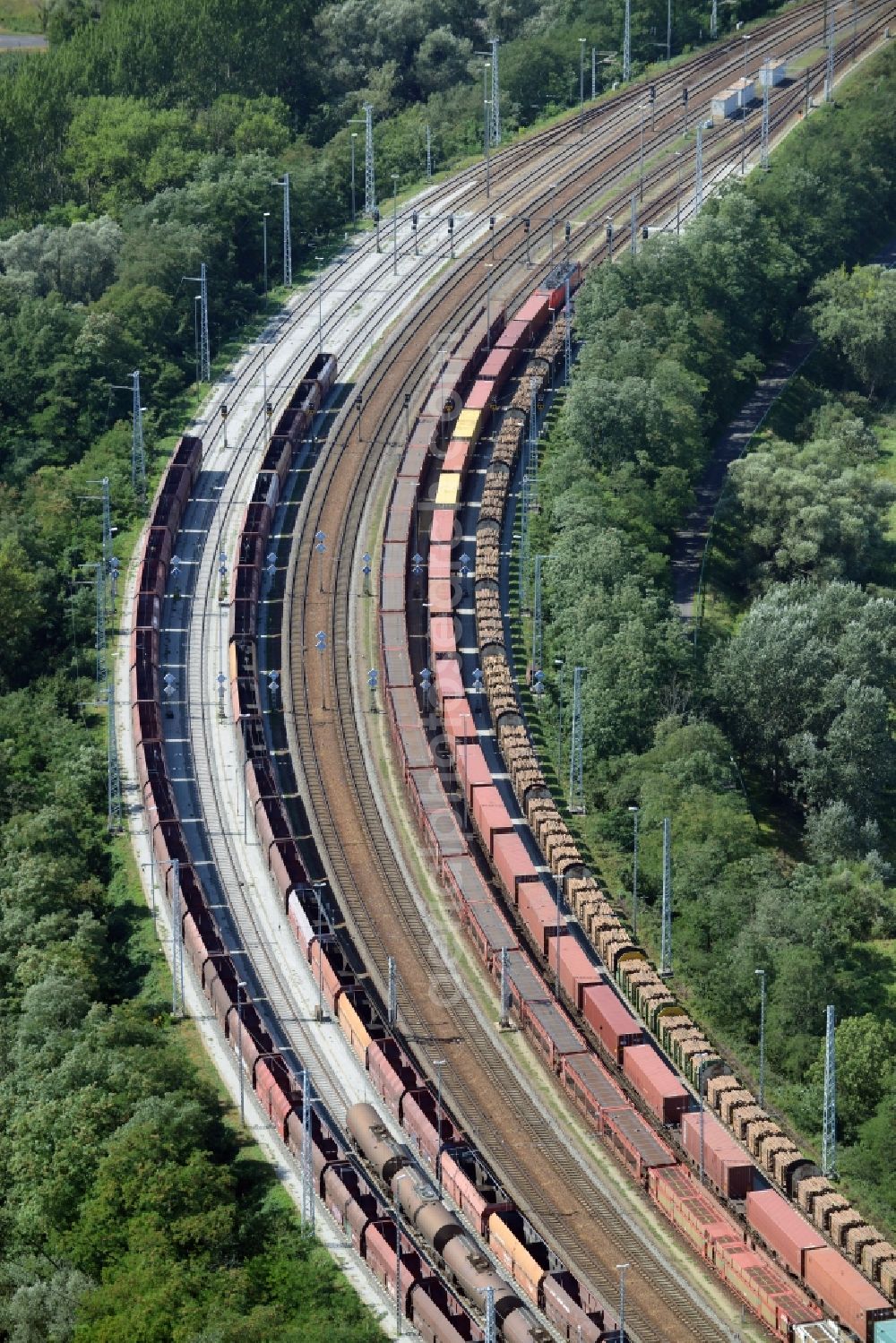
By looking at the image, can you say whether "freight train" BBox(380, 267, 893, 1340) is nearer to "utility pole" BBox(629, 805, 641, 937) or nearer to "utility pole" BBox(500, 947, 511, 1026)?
"utility pole" BBox(500, 947, 511, 1026)

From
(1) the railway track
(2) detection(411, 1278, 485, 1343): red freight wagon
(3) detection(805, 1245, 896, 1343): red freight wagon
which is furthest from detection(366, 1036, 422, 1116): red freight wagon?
(3) detection(805, 1245, 896, 1343): red freight wagon

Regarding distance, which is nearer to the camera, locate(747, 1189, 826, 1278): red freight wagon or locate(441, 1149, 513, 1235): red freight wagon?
locate(747, 1189, 826, 1278): red freight wagon

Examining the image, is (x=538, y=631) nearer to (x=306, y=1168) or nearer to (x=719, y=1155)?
(x=719, y=1155)

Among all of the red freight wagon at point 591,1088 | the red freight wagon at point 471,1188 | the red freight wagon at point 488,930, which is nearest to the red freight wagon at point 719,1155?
the red freight wagon at point 591,1088

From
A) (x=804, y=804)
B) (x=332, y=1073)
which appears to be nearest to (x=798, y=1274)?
(x=332, y=1073)

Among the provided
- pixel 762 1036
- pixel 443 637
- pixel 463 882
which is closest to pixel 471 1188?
pixel 762 1036

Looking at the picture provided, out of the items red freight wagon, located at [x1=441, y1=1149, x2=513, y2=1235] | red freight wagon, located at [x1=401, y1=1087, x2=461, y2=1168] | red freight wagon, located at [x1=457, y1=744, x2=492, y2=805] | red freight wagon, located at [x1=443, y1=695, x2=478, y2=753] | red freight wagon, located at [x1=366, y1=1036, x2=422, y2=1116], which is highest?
red freight wagon, located at [x1=443, y1=695, x2=478, y2=753]

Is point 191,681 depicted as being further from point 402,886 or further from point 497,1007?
point 497,1007

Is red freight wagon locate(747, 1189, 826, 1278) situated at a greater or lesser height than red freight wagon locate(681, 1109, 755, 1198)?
lesser
